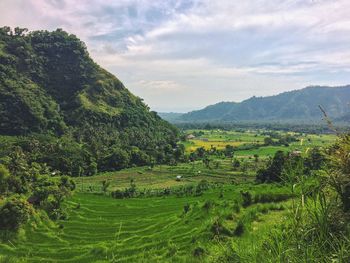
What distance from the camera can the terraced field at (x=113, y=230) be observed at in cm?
2683

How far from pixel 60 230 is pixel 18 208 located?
5581 millimetres

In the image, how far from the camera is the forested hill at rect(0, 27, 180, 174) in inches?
3701

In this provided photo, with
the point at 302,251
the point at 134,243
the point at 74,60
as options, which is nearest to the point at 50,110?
the point at 74,60

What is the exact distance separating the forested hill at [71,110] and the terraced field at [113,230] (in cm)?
3255

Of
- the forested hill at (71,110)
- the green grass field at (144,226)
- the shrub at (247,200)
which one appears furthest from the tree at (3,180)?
the shrub at (247,200)

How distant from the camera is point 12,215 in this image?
37.4 m

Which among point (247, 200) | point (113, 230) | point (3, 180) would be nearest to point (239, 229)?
Answer: point (247, 200)

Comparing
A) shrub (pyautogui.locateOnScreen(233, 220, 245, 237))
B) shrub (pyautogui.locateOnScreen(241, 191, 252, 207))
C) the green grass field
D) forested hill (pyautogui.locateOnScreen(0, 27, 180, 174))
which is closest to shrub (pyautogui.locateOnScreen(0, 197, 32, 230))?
the green grass field

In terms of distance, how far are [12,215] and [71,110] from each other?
9059cm

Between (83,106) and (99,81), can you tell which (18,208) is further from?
(99,81)

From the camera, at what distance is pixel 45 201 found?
46.2 m

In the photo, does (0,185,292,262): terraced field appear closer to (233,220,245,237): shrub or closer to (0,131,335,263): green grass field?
(0,131,335,263): green grass field

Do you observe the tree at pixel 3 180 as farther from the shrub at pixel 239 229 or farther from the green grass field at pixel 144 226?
the shrub at pixel 239 229

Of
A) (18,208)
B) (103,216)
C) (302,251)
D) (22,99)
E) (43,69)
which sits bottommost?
(103,216)
